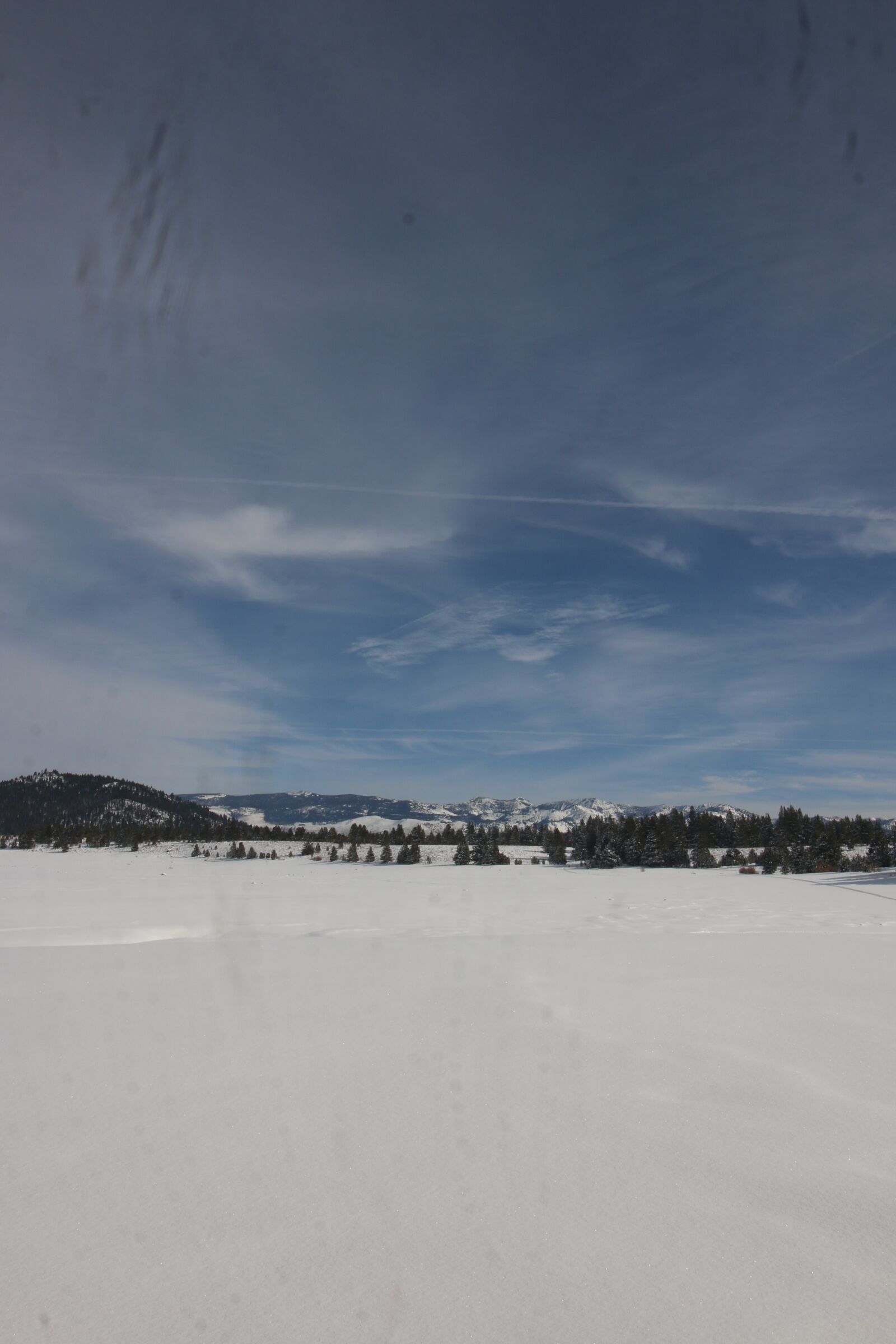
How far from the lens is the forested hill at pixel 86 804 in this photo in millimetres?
125375

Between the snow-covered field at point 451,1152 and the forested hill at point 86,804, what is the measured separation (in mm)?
116593

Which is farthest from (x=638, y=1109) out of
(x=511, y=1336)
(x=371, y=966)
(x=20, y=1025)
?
(x=20, y=1025)

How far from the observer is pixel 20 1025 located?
17.1 ft

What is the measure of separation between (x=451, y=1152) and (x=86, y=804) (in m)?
Answer: 169

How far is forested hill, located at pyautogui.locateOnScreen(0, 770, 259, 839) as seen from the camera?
125375 millimetres

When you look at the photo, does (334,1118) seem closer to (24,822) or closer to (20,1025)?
(20,1025)

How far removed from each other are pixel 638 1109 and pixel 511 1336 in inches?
69.4

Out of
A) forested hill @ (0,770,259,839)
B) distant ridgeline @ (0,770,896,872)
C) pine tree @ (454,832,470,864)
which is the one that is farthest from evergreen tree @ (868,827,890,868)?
forested hill @ (0,770,259,839)

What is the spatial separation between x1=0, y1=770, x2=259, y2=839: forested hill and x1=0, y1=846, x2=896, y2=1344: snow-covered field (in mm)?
116593

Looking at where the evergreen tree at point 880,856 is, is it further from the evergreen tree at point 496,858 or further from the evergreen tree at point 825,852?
the evergreen tree at point 496,858

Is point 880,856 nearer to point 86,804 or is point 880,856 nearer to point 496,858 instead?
point 496,858

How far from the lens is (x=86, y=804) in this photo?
14788 centimetres

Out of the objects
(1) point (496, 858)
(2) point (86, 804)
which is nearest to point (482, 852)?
(1) point (496, 858)

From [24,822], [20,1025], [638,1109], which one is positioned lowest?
[24,822]
